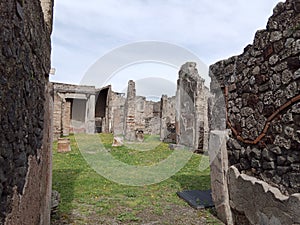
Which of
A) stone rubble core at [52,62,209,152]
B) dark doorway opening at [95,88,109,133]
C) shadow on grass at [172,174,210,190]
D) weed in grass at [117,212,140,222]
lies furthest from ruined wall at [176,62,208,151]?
dark doorway opening at [95,88,109,133]

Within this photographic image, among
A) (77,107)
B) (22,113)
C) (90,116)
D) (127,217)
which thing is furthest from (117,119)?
(22,113)

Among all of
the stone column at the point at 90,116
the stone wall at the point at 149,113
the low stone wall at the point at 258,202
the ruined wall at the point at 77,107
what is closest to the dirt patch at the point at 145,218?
the low stone wall at the point at 258,202

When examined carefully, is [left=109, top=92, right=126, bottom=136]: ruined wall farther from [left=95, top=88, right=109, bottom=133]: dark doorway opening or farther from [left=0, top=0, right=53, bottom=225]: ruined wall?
[left=0, top=0, right=53, bottom=225]: ruined wall

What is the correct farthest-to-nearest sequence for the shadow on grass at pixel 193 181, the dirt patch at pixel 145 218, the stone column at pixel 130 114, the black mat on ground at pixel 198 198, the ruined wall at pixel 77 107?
the ruined wall at pixel 77 107, the stone column at pixel 130 114, the shadow on grass at pixel 193 181, the black mat on ground at pixel 198 198, the dirt patch at pixel 145 218

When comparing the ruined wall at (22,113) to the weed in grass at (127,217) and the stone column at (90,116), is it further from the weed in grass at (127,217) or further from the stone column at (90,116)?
the stone column at (90,116)

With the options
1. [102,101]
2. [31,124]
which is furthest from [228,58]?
[102,101]

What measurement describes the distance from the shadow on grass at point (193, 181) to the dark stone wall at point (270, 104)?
203 cm

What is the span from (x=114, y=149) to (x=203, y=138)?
383cm

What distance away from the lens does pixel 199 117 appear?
1162 centimetres

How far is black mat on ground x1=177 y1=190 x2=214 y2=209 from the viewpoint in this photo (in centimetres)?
441

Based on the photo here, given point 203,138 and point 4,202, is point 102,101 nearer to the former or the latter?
point 203,138

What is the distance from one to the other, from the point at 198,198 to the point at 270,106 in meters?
2.40

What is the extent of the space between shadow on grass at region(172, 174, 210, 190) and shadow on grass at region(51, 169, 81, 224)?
2.33 m

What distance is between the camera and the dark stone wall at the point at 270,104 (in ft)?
8.77
